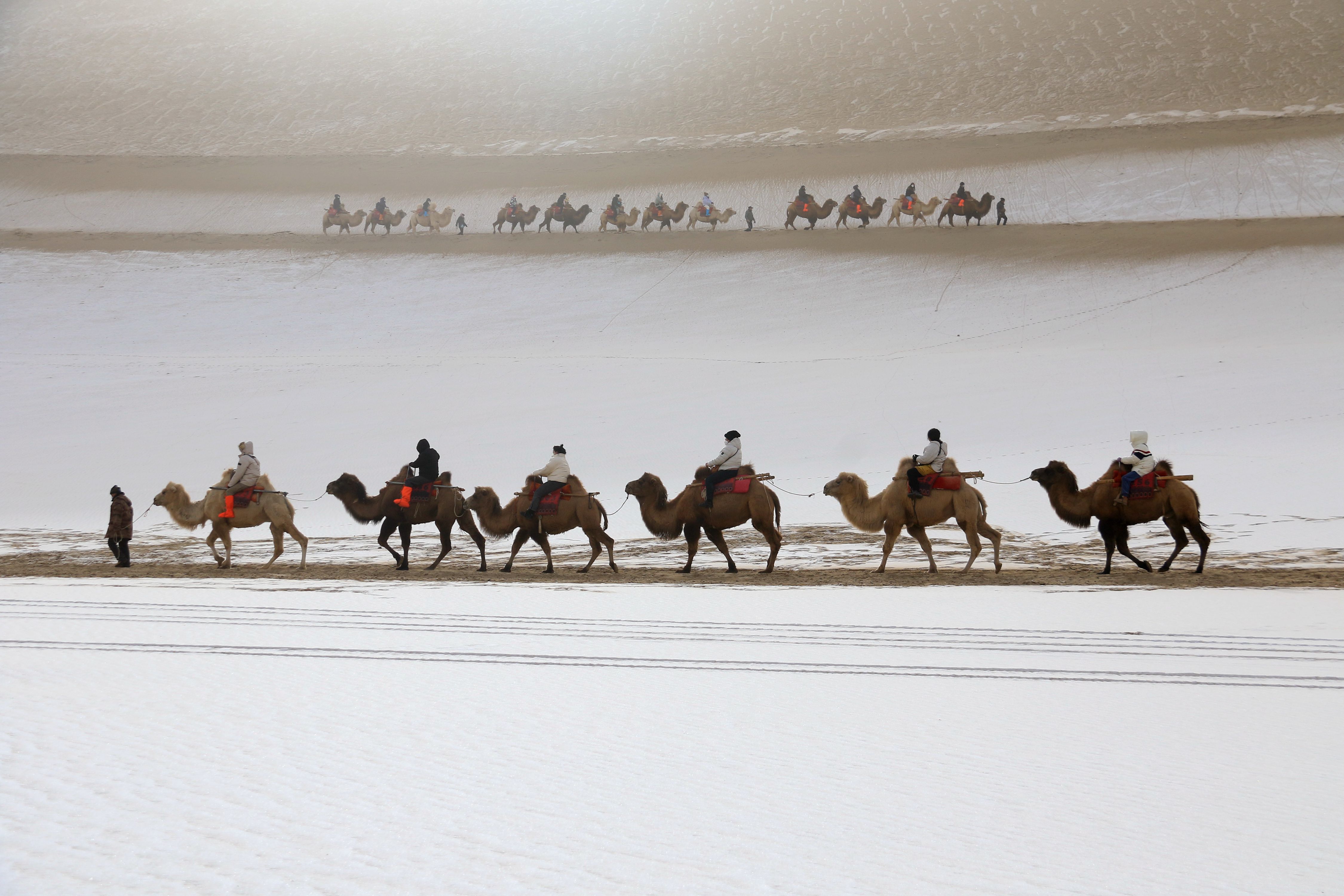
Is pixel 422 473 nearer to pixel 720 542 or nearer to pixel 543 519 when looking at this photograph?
pixel 543 519

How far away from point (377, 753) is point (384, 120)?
5672 cm

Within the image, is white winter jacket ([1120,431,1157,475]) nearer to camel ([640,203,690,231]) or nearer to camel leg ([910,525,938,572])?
camel leg ([910,525,938,572])

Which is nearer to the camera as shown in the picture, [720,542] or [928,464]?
[928,464]

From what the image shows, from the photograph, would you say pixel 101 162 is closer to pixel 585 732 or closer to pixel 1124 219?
pixel 1124 219

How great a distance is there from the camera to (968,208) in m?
37.0

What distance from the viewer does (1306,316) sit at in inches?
1051

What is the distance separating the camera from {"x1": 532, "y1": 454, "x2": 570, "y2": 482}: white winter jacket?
1336cm

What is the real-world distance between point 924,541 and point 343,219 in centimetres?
3156

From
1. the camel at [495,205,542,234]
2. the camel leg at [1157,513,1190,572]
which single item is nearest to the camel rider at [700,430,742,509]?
the camel leg at [1157,513,1190,572]

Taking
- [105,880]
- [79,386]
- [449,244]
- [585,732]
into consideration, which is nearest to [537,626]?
[585,732]

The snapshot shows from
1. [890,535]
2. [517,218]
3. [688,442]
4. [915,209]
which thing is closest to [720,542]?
[890,535]

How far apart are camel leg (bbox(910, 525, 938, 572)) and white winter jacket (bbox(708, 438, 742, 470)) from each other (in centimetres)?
A: 189

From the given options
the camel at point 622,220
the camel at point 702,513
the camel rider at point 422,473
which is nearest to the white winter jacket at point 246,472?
the camel rider at point 422,473

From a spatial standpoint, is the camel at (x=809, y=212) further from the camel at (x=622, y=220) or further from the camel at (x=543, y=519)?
the camel at (x=543, y=519)
